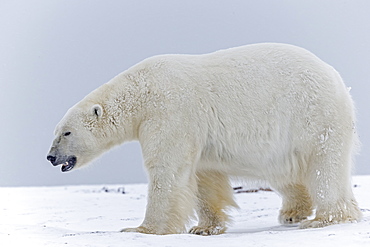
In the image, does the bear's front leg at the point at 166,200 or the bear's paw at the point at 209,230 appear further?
the bear's paw at the point at 209,230

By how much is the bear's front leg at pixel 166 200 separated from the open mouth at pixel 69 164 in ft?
3.80

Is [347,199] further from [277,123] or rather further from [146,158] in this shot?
[146,158]

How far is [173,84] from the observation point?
6387 mm

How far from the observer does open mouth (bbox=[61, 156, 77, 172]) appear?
22.4ft

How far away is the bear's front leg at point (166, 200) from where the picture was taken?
6.12 metres

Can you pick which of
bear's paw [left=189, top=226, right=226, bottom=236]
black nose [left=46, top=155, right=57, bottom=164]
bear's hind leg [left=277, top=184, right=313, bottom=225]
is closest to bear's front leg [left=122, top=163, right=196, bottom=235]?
bear's paw [left=189, top=226, right=226, bottom=236]

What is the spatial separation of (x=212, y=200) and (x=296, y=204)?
118 centimetres

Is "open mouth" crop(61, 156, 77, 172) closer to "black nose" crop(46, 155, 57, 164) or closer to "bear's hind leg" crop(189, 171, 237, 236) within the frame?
"black nose" crop(46, 155, 57, 164)

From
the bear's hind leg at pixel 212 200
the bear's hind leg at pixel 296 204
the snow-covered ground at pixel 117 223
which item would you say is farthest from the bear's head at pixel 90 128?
the bear's hind leg at pixel 296 204

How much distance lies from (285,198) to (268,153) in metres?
1.23

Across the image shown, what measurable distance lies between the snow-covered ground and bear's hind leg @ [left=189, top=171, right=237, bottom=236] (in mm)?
212

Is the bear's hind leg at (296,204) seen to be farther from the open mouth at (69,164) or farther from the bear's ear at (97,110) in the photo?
the open mouth at (69,164)

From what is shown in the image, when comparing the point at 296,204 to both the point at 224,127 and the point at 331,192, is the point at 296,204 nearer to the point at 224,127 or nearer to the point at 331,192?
the point at 331,192

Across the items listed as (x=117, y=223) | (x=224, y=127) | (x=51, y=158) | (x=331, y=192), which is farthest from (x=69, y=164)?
(x=331, y=192)
